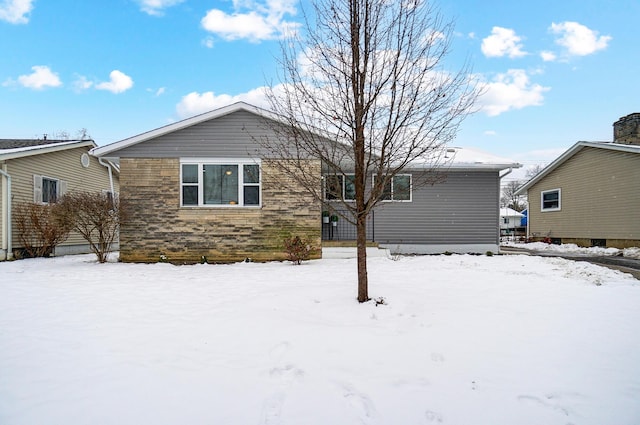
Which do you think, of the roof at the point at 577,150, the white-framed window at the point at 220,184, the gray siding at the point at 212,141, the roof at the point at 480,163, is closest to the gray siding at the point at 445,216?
the roof at the point at 480,163

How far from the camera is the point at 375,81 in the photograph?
451 cm

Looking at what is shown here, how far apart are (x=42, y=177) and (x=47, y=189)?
60 cm

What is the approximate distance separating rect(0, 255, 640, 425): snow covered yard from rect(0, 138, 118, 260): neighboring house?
690cm

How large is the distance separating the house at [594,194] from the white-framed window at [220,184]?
44.7 feet

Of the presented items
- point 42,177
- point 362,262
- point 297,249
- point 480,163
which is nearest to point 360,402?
point 362,262

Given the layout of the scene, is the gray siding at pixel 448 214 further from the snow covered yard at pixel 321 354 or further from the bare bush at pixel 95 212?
the bare bush at pixel 95 212

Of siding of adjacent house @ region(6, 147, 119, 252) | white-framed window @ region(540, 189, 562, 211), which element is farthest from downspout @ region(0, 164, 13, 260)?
white-framed window @ region(540, 189, 562, 211)

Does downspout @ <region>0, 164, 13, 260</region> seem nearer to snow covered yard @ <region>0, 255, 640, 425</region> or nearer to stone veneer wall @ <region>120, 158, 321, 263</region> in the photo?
stone veneer wall @ <region>120, 158, 321, 263</region>

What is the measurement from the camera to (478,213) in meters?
12.1

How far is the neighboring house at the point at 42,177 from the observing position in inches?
433

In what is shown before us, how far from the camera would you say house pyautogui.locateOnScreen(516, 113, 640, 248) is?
1330 cm

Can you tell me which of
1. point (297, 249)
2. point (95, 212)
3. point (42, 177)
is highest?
point (42, 177)

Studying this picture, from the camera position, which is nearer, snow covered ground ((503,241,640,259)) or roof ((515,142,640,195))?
snow covered ground ((503,241,640,259))

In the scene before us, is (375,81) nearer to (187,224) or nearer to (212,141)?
(212,141)
